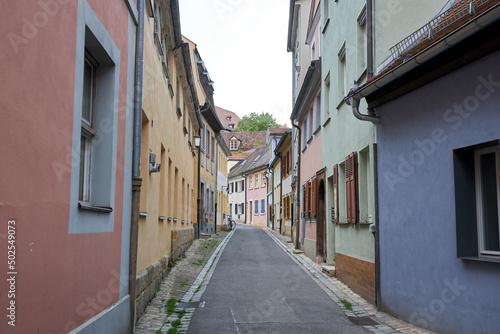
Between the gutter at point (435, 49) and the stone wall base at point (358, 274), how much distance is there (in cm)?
315

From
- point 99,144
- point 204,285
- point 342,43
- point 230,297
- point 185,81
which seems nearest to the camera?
point 99,144

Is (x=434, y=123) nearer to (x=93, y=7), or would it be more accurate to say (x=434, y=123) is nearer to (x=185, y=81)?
(x=93, y=7)

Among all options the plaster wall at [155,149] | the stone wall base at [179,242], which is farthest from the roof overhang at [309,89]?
the stone wall base at [179,242]

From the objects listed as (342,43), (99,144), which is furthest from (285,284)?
(99,144)

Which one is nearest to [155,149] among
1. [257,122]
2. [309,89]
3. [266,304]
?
[266,304]

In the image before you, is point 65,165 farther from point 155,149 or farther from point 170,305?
point 155,149

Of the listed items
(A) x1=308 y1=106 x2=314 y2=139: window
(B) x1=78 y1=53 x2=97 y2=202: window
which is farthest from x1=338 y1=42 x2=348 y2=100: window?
(B) x1=78 y1=53 x2=97 y2=202: window

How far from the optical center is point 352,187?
1099 centimetres

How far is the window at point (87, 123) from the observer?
18.9ft

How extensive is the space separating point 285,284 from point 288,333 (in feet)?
15.7

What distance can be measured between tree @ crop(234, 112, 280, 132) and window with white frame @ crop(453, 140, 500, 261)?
73.9 metres

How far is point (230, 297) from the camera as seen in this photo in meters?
10.2

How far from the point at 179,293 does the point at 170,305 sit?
55.0 inches

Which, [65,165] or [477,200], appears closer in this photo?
[65,165]
